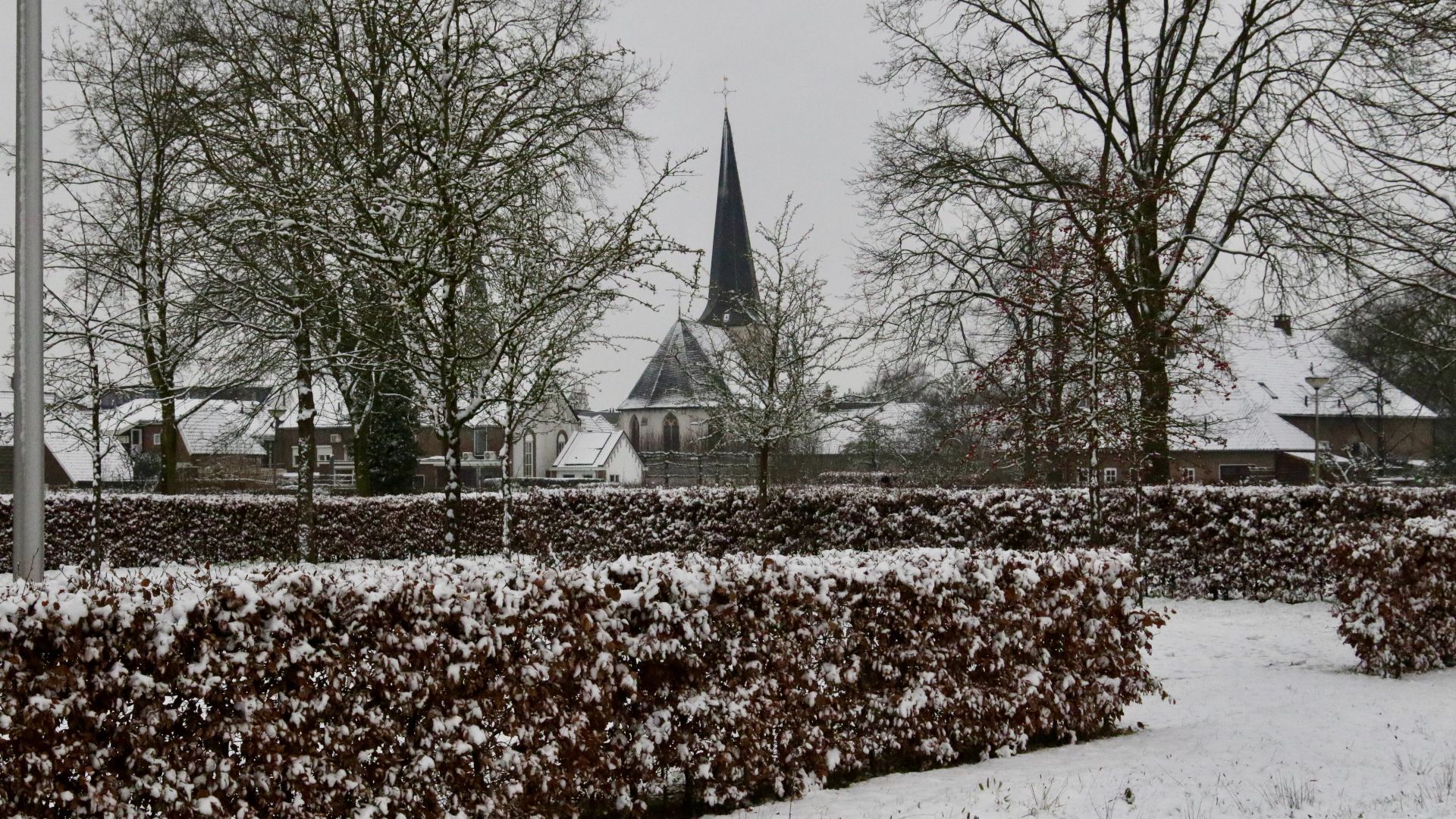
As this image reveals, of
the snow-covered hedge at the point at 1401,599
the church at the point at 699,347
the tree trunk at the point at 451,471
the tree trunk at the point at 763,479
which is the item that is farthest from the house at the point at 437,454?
the snow-covered hedge at the point at 1401,599

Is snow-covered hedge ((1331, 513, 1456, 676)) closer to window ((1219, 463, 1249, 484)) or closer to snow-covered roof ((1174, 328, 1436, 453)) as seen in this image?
snow-covered roof ((1174, 328, 1436, 453))

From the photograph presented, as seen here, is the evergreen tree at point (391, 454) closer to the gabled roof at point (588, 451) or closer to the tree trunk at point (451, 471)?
the tree trunk at point (451, 471)

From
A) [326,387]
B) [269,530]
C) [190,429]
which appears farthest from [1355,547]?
[190,429]

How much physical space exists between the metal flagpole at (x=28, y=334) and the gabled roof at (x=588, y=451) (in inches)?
2150

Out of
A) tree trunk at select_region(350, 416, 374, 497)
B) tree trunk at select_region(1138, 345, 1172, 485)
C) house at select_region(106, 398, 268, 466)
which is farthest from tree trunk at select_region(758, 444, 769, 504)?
tree trunk at select_region(350, 416, 374, 497)

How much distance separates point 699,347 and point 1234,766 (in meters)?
28.8

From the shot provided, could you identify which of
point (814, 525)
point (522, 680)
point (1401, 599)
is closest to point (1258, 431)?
point (814, 525)

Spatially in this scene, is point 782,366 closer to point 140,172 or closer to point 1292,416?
point 140,172

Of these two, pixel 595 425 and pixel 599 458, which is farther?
pixel 595 425

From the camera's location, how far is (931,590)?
6273 millimetres

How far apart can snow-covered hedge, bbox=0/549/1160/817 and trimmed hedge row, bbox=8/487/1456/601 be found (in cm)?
495

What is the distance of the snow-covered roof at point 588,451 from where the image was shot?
61.2m

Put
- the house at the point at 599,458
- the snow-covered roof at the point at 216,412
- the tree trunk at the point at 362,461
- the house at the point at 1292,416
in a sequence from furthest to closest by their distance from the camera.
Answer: the house at the point at 599,458
the house at the point at 1292,416
the tree trunk at the point at 362,461
the snow-covered roof at the point at 216,412

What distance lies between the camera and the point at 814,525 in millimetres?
16641
